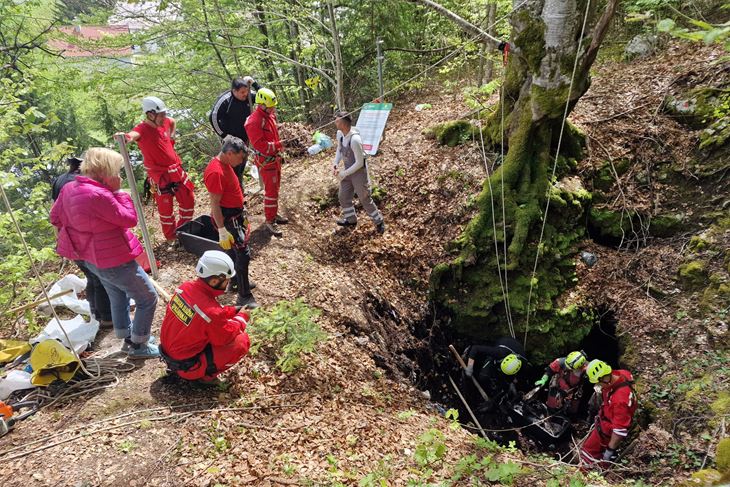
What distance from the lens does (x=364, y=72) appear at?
37.7ft

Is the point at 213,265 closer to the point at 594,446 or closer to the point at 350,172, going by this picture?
the point at 350,172

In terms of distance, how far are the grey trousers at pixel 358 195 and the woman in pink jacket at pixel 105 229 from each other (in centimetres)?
351

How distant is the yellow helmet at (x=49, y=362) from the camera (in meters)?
3.82

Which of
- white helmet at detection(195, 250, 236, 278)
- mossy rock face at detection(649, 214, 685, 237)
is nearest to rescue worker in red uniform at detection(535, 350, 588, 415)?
mossy rock face at detection(649, 214, 685, 237)

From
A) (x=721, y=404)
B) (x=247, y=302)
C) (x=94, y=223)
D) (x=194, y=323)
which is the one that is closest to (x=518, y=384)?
(x=721, y=404)

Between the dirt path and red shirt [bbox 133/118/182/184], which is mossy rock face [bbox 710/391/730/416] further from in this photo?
red shirt [bbox 133/118/182/184]

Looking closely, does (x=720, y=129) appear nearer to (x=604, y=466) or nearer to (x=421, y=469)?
(x=604, y=466)

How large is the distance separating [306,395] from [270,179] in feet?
11.8

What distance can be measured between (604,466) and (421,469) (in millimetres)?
2930

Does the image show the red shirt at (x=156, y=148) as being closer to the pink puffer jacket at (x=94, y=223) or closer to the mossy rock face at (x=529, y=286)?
the pink puffer jacket at (x=94, y=223)

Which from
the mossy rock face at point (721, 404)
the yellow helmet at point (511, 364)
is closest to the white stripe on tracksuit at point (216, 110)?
the yellow helmet at point (511, 364)

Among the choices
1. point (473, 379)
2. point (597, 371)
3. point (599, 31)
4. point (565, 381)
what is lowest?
point (473, 379)

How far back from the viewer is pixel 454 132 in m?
8.01

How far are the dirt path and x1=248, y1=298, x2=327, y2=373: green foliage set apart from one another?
156 millimetres
